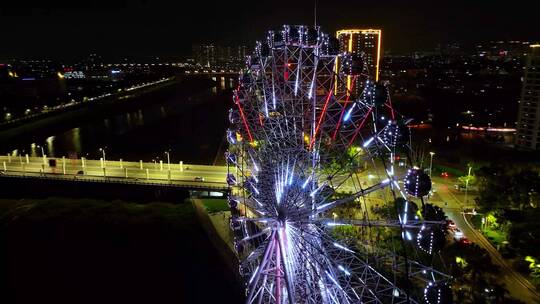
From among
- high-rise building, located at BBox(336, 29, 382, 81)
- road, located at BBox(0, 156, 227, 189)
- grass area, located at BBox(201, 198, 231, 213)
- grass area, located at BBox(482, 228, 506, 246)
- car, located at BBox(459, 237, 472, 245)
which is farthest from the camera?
high-rise building, located at BBox(336, 29, 382, 81)

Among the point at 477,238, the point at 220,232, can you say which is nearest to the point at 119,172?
the point at 220,232

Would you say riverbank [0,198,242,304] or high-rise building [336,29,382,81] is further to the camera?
high-rise building [336,29,382,81]

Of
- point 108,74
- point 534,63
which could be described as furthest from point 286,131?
point 108,74

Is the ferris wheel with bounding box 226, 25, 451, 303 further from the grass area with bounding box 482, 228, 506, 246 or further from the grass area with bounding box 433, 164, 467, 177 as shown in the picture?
the grass area with bounding box 433, 164, 467, 177

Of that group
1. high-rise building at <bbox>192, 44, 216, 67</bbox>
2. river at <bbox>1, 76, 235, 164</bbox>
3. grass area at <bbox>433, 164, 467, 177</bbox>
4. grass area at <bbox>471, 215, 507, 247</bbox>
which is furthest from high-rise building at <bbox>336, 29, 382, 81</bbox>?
high-rise building at <bbox>192, 44, 216, 67</bbox>

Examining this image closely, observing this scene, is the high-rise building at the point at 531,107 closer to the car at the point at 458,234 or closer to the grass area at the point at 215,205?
the car at the point at 458,234

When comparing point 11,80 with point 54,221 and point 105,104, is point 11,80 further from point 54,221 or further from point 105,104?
point 54,221
